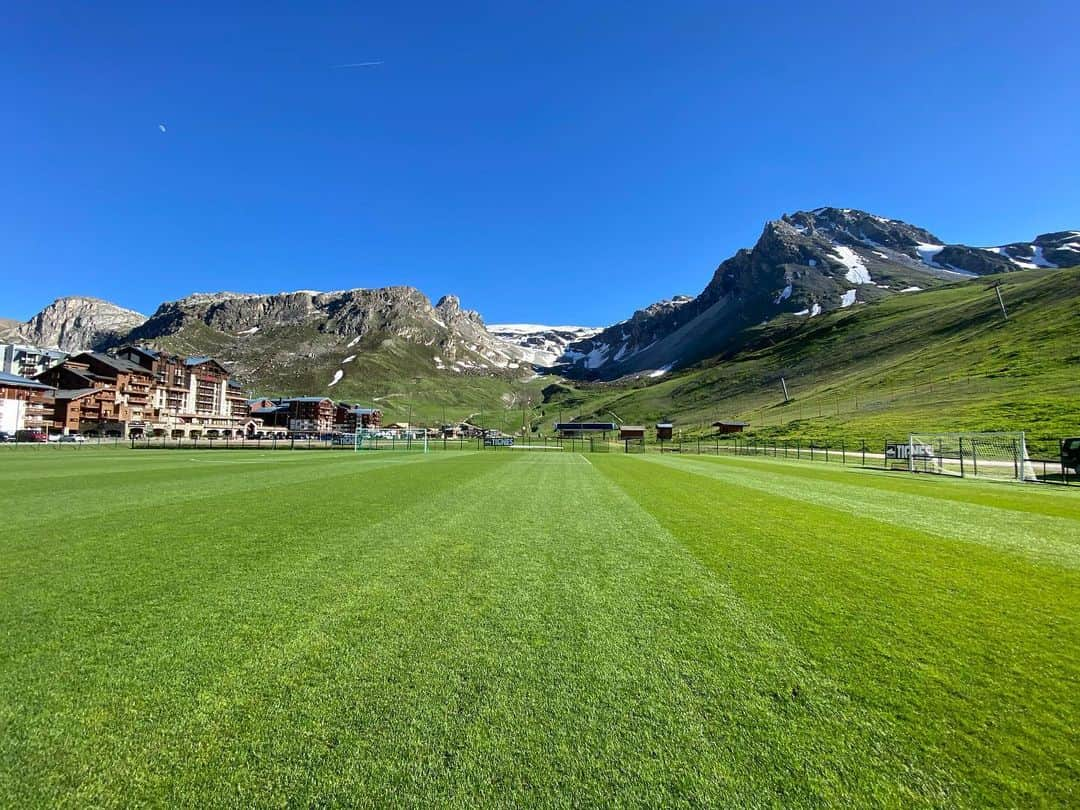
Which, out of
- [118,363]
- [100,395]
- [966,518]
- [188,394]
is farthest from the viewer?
[188,394]

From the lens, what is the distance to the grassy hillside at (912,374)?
216ft

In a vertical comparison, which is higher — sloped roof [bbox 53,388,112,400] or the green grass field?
sloped roof [bbox 53,388,112,400]

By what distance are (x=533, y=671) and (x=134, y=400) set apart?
11520 centimetres

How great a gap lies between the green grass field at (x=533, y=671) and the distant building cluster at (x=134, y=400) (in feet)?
225

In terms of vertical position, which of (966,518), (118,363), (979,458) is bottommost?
(979,458)

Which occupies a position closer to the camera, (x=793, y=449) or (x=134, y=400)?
(x=793, y=449)

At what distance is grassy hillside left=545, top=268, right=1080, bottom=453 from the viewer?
216ft

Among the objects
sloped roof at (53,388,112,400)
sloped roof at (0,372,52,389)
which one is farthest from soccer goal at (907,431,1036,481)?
sloped roof at (53,388,112,400)

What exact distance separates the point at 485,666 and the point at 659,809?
1.75 m

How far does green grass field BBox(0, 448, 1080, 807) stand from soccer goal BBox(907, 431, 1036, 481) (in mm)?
25945

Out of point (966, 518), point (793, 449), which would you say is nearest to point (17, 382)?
point (966, 518)

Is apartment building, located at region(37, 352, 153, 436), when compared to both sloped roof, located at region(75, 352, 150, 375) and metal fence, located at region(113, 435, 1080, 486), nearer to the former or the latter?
sloped roof, located at region(75, 352, 150, 375)

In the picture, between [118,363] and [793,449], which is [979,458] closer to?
[793,449]

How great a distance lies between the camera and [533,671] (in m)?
3.84
